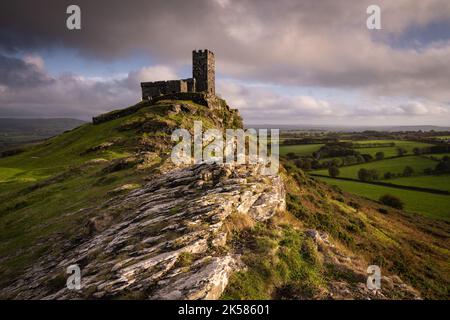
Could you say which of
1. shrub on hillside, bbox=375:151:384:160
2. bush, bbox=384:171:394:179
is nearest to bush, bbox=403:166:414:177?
bush, bbox=384:171:394:179

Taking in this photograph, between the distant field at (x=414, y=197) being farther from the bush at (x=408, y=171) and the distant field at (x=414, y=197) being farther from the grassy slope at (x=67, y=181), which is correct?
the grassy slope at (x=67, y=181)

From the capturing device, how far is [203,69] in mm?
64750

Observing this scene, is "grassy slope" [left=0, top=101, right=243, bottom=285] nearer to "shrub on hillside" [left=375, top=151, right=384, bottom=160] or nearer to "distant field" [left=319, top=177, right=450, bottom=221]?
"distant field" [left=319, top=177, right=450, bottom=221]

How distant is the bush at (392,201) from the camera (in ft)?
227

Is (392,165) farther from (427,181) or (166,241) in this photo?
(166,241)

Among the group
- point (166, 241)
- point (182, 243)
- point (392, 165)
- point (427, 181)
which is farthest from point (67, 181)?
point (392, 165)

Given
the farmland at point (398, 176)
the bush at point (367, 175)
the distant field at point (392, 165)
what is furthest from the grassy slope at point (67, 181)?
the distant field at point (392, 165)

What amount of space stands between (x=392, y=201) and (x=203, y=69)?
186ft

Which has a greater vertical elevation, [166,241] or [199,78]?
[199,78]

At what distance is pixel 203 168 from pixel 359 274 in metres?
10.9

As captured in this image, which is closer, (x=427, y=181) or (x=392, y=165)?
(x=427, y=181)
